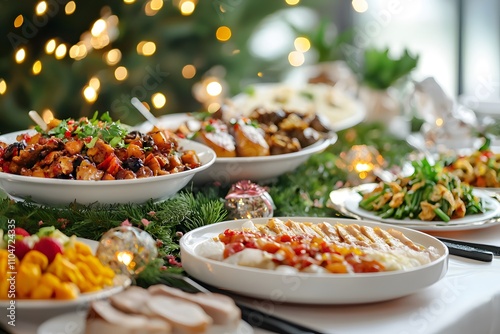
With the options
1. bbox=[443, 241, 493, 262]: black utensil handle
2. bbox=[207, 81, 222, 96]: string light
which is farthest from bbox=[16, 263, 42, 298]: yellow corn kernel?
bbox=[207, 81, 222, 96]: string light

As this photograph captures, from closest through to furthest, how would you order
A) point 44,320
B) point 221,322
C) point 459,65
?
point 221,322, point 44,320, point 459,65

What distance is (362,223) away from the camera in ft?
5.74

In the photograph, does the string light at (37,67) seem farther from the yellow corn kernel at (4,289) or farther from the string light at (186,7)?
the yellow corn kernel at (4,289)

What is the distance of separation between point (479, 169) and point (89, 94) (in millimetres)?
1752

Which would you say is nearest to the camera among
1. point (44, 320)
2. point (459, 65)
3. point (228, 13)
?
point (44, 320)

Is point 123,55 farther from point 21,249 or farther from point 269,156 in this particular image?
point 21,249

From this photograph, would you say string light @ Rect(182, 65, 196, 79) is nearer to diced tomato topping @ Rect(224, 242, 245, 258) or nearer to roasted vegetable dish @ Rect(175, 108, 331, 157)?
roasted vegetable dish @ Rect(175, 108, 331, 157)

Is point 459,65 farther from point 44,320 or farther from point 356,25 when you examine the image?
point 44,320

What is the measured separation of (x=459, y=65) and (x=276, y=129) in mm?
3803

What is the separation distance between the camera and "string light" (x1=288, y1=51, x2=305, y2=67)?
15.6 ft

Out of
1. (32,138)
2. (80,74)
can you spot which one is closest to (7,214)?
(32,138)

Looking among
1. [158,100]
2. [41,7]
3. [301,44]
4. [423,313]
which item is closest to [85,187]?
[423,313]

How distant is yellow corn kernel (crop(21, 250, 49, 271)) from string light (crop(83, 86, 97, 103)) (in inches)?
81.5

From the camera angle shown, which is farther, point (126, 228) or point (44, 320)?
point (126, 228)
